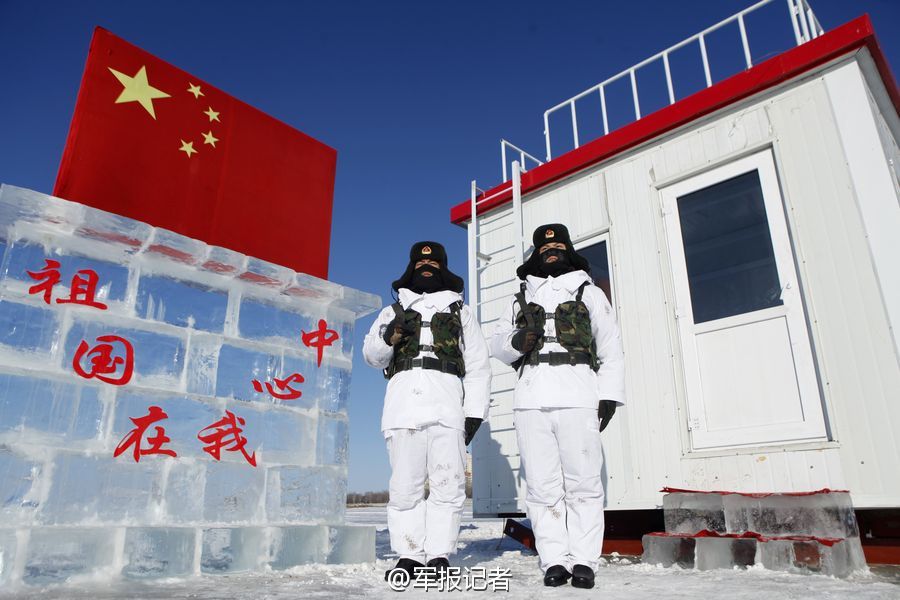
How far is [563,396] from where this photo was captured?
3.25 meters

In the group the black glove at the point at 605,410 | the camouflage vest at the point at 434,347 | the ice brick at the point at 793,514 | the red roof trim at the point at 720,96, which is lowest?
the ice brick at the point at 793,514

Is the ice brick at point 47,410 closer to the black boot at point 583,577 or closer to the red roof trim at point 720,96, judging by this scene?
the black boot at point 583,577

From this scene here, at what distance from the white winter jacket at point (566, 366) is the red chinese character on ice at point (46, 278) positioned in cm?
249

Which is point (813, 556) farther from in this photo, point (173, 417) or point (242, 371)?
point (173, 417)

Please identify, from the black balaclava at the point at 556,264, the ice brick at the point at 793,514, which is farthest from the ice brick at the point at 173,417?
the ice brick at the point at 793,514

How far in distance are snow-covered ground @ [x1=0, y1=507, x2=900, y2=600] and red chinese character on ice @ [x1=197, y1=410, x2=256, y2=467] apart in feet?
2.28

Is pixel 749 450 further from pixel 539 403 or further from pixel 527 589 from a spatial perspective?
pixel 527 589

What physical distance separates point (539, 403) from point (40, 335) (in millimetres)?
2655

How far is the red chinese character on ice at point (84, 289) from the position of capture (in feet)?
10.3

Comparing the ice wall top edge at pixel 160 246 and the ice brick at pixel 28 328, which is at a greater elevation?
the ice wall top edge at pixel 160 246

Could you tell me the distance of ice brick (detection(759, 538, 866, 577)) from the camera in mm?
Answer: 3152

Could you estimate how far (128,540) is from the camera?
9.86ft

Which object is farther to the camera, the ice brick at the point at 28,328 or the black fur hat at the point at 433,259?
the black fur hat at the point at 433,259

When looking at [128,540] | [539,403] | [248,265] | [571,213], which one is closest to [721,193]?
[571,213]
